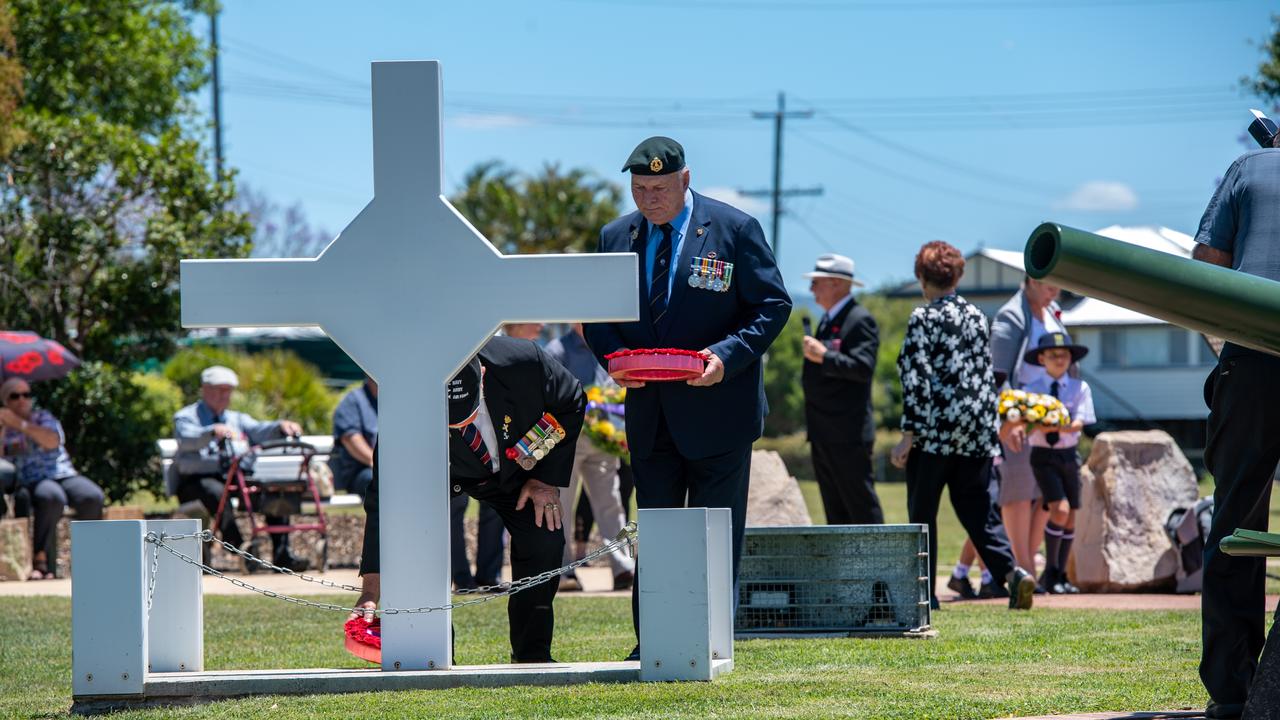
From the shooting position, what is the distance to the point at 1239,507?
461 centimetres

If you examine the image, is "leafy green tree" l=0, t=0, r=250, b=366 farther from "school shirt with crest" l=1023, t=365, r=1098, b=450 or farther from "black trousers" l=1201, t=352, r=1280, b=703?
"black trousers" l=1201, t=352, r=1280, b=703

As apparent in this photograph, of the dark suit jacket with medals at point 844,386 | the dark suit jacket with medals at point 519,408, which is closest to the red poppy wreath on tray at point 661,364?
the dark suit jacket with medals at point 519,408

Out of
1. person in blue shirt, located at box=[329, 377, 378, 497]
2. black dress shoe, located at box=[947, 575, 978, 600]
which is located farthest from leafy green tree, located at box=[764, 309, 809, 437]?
black dress shoe, located at box=[947, 575, 978, 600]

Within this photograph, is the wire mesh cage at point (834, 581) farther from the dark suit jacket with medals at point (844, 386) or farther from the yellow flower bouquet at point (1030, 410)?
the yellow flower bouquet at point (1030, 410)

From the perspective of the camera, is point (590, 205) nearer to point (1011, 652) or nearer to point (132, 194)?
point (132, 194)


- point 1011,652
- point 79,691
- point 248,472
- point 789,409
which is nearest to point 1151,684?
point 1011,652

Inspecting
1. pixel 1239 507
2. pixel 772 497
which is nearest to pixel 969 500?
pixel 772 497

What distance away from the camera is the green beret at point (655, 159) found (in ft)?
19.6

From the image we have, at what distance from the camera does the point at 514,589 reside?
553 centimetres

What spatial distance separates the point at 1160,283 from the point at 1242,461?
1.50 m

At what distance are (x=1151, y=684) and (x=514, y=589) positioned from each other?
2.27 meters

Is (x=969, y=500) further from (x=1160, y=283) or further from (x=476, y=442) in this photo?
(x=1160, y=283)

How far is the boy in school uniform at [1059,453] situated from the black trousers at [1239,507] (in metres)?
5.47

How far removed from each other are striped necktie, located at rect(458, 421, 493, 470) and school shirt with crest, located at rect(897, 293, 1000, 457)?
12.1ft
